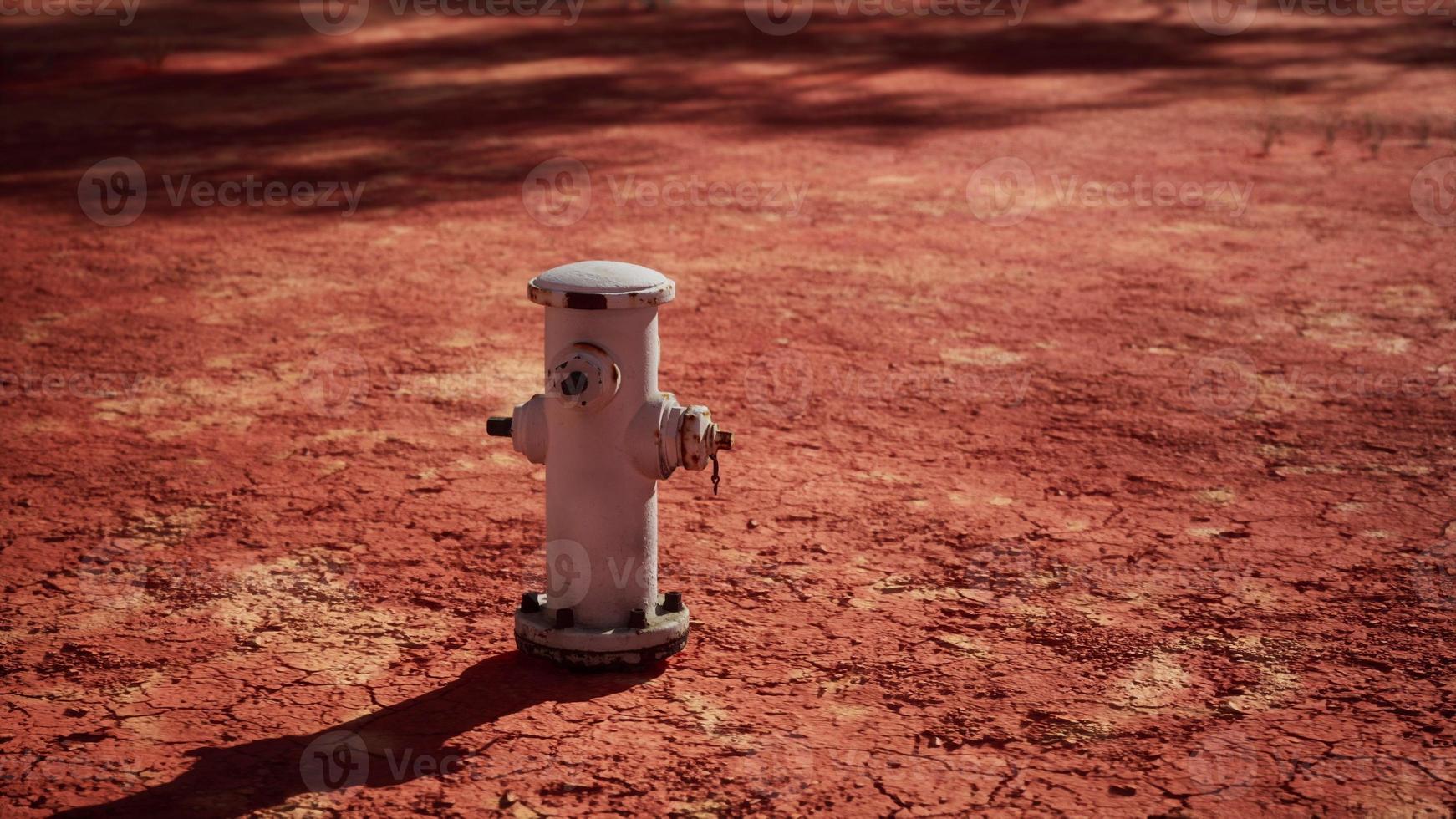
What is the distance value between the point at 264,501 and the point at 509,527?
84 cm

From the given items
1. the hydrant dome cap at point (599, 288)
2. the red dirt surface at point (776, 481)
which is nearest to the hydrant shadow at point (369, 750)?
the red dirt surface at point (776, 481)

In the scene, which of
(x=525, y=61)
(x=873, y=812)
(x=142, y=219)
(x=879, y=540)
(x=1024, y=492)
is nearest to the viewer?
(x=873, y=812)

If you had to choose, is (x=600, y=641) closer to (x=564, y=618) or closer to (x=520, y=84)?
(x=564, y=618)

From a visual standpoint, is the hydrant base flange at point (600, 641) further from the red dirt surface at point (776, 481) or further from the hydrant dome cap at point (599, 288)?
the hydrant dome cap at point (599, 288)

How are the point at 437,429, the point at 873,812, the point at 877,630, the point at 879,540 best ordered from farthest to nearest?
the point at 437,429 < the point at 879,540 < the point at 877,630 < the point at 873,812

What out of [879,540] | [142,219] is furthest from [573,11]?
[879,540]

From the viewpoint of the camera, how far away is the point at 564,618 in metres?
3.60

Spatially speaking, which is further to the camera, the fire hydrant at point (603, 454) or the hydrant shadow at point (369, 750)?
the fire hydrant at point (603, 454)

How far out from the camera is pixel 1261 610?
13.2 ft

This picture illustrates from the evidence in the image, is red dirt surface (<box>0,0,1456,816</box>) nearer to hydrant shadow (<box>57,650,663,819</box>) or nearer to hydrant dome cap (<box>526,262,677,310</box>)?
hydrant shadow (<box>57,650,663,819</box>)

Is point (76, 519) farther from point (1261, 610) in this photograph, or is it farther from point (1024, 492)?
point (1261, 610)

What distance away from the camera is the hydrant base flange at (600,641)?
3.56m

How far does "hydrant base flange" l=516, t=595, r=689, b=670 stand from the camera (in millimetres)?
3564

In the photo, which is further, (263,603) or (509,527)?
(509,527)
